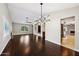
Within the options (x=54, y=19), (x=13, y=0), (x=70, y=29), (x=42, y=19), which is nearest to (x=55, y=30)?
(x=54, y=19)

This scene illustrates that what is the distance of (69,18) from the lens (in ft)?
9.54

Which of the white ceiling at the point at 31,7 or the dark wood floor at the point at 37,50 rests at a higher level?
the white ceiling at the point at 31,7

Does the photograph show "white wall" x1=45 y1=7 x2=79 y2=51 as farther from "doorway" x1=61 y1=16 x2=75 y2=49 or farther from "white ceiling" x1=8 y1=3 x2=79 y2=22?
"white ceiling" x1=8 y1=3 x2=79 y2=22

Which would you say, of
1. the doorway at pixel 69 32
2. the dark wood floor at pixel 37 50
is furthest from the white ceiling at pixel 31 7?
the dark wood floor at pixel 37 50

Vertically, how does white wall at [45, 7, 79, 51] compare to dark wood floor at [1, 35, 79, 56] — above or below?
above

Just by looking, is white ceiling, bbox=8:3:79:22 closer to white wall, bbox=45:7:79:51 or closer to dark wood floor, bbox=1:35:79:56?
white wall, bbox=45:7:79:51

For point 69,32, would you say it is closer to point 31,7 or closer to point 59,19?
point 31,7

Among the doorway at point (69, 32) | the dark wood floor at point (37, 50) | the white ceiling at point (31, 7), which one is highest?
the white ceiling at point (31, 7)

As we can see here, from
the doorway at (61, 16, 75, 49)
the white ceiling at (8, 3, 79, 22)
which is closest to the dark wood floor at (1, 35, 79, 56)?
the doorway at (61, 16, 75, 49)

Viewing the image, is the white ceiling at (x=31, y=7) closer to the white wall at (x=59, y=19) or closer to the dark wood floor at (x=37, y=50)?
the white wall at (x=59, y=19)

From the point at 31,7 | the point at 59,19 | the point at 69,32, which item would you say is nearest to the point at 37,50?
the point at 69,32

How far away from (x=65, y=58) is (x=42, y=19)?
208cm

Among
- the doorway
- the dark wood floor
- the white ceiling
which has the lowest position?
the dark wood floor

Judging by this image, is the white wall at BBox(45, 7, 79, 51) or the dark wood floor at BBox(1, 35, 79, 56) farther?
the white wall at BBox(45, 7, 79, 51)
